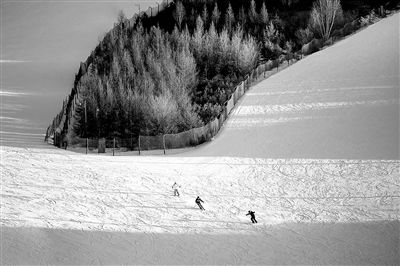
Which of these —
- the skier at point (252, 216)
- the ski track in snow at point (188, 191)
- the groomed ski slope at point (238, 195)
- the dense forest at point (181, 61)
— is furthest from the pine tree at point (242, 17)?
the skier at point (252, 216)

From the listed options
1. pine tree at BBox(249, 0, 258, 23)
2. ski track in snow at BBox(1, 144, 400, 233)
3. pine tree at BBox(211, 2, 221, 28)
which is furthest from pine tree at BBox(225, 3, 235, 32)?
ski track in snow at BBox(1, 144, 400, 233)

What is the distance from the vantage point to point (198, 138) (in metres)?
31.8

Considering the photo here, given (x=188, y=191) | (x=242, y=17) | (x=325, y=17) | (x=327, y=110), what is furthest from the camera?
(x=242, y=17)

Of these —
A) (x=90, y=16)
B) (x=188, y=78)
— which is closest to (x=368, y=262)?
(x=188, y=78)

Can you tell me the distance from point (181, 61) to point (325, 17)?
21250mm

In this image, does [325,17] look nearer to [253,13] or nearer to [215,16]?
[253,13]

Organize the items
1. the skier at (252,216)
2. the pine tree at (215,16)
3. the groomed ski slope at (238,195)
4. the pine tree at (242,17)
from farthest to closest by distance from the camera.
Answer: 1. the pine tree at (215,16)
2. the pine tree at (242,17)
3. the skier at (252,216)
4. the groomed ski slope at (238,195)

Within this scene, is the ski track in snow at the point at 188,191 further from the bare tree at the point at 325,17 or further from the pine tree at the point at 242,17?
the pine tree at the point at 242,17

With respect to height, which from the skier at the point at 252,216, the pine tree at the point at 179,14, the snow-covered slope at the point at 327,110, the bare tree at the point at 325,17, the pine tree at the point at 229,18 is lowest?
the skier at the point at 252,216

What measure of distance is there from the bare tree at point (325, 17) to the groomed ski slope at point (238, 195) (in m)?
21.4

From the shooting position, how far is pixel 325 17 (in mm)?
57562

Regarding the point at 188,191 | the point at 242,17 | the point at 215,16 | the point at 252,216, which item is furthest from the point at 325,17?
the point at 252,216

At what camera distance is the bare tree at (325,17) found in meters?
55.8

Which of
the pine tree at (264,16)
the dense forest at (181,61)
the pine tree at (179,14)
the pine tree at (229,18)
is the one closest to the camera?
the dense forest at (181,61)
